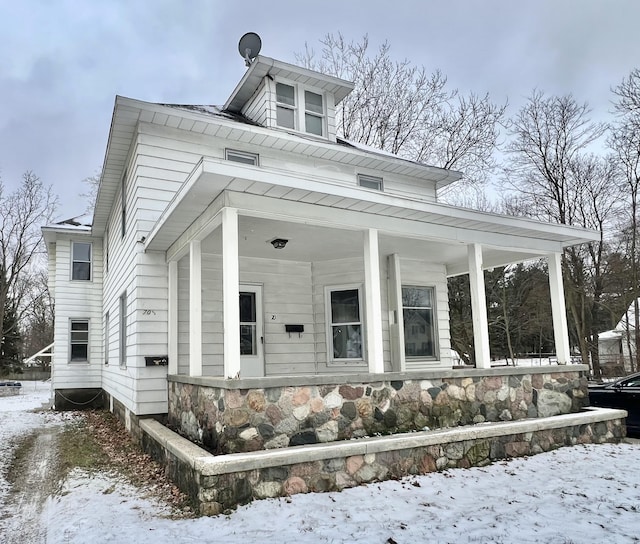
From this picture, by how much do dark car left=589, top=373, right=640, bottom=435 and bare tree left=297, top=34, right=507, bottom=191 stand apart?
47.9 ft

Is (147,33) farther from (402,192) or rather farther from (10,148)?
(10,148)

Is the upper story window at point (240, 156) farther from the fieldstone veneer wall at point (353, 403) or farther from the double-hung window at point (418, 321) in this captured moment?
the fieldstone veneer wall at point (353, 403)

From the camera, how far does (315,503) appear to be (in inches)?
162

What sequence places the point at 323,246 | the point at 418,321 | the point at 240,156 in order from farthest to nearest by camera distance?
the point at 418,321
the point at 240,156
the point at 323,246

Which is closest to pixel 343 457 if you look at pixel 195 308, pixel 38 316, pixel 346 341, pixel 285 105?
pixel 195 308

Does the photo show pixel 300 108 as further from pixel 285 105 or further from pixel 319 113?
pixel 319 113

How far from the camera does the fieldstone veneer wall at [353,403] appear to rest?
4.47 metres

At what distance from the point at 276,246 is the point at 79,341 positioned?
849 cm

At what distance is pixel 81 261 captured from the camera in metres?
13.2

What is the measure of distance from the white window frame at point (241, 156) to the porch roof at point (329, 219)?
1.68 m

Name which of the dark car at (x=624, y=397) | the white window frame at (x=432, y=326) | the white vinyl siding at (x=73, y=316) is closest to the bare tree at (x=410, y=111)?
the white vinyl siding at (x=73, y=316)

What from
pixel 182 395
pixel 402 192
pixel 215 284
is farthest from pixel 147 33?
pixel 182 395

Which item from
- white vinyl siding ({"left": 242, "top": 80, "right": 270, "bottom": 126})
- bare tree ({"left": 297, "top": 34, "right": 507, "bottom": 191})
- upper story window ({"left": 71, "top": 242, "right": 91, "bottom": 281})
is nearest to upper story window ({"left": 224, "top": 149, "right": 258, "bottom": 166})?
Answer: white vinyl siding ({"left": 242, "top": 80, "right": 270, "bottom": 126})

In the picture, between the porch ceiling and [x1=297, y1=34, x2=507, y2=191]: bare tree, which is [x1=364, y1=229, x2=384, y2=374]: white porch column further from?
[x1=297, y1=34, x2=507, y2=191]: bare tree
